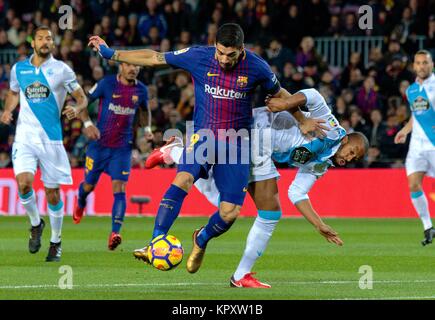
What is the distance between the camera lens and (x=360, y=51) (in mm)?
24344

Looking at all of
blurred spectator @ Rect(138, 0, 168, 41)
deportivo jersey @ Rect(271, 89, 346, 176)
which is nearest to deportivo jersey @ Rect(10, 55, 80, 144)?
deportivo jersey @ Rect(271, 89, 346, 176)

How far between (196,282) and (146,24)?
16.3 meters

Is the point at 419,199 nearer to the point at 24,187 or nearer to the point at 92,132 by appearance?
the point at 92,132

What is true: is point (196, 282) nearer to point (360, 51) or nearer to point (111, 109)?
point (111, 109)

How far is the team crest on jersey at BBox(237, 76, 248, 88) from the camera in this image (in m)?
9.91

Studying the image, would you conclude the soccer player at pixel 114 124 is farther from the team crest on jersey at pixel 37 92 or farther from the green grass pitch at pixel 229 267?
the team crest on jersey at pixel 37 92

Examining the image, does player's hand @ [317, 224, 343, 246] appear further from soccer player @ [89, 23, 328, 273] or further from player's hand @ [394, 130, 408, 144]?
player's hand @ [394, 130, 408, 144]

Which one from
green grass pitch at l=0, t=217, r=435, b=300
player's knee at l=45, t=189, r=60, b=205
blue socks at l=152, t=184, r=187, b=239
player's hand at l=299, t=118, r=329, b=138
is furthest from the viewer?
player's knee at l=45, t=189, r=60, b=205

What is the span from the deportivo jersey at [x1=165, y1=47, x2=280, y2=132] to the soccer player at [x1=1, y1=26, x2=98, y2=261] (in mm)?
2913

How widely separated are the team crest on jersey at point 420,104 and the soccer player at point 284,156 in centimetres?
596

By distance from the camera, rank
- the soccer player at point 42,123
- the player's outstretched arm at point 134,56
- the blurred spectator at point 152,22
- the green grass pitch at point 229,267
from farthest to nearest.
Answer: the blurred spectator at point 152,22, the soccer player at point 42,123, the player's outstretched arm at point 134,56, the green grass pitch at point 229,267

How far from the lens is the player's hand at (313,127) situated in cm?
1017

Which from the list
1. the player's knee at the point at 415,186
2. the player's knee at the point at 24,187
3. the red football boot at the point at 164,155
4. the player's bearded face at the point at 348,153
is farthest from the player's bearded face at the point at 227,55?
the player's knee at the point at 415,186

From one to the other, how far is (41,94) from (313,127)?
3.95m
